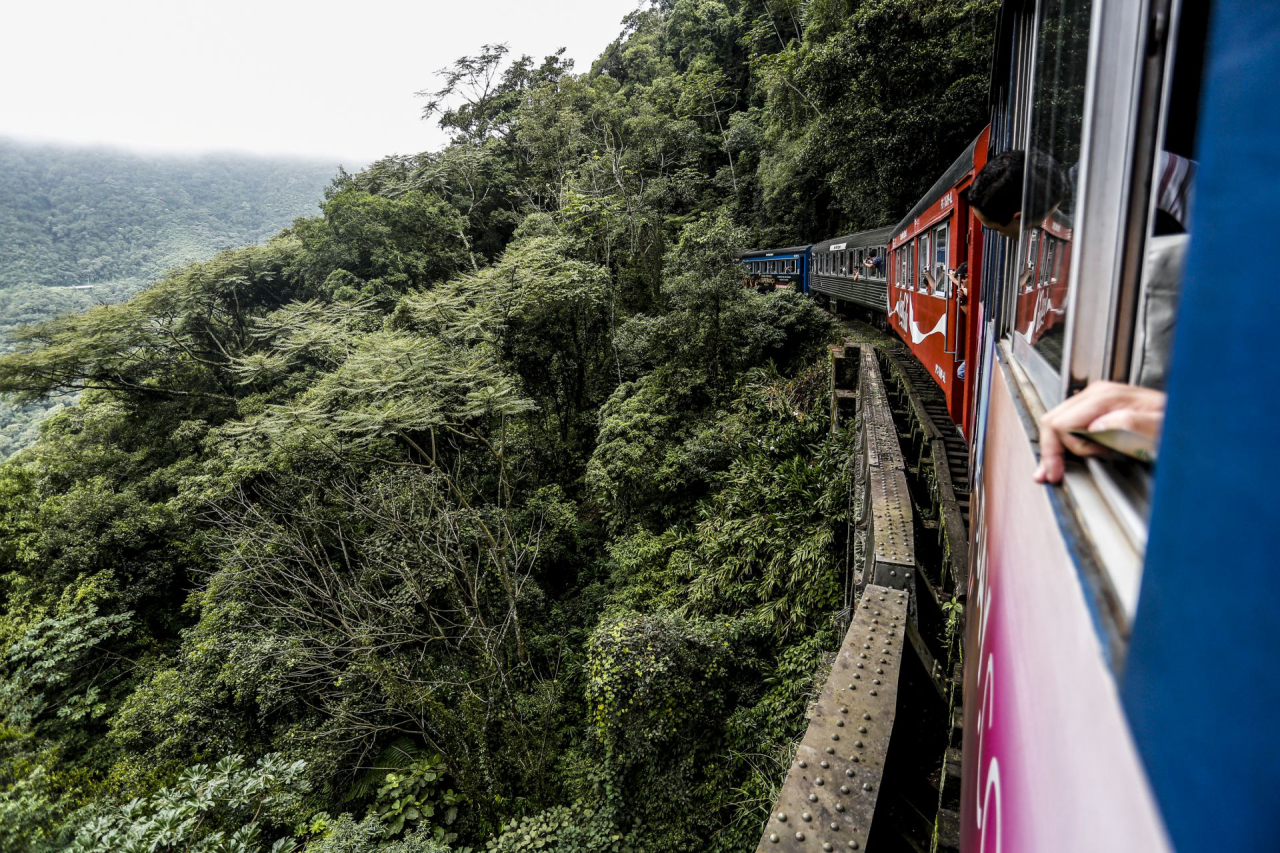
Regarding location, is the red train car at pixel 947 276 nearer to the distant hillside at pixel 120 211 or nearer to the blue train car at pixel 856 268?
the blue train car at pixel 856 268

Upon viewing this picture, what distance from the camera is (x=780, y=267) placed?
18.3 metres

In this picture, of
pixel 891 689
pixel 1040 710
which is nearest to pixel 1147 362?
pixel 1040 710

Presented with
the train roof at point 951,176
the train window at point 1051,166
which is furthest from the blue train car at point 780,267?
the train window at point 1051,166

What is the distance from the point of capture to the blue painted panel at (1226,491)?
0.32 meters

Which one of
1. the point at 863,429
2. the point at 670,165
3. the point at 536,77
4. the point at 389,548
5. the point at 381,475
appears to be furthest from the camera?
the point at 536,77

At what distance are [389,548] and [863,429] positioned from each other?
8.60m

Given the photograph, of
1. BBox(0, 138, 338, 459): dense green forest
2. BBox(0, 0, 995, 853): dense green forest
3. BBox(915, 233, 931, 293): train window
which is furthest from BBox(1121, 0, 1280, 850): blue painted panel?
BBox(0, 138, 338, 459): dense green forest

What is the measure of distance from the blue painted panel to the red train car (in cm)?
338

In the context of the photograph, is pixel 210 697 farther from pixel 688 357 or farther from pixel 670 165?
pixel 670 165

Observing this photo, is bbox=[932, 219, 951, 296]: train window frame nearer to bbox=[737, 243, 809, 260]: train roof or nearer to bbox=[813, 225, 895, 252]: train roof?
bbox=[813, 225, 895, 252]: train roof

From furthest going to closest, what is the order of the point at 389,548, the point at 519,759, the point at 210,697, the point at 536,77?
the point at 536,77 < the point at 389,548 < the point at 210,697 < the point at 519,759

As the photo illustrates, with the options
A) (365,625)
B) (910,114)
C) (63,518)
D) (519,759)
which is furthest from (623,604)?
(63,518)

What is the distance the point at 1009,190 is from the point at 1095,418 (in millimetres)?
1385

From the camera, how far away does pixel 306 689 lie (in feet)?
Result: 33.7
